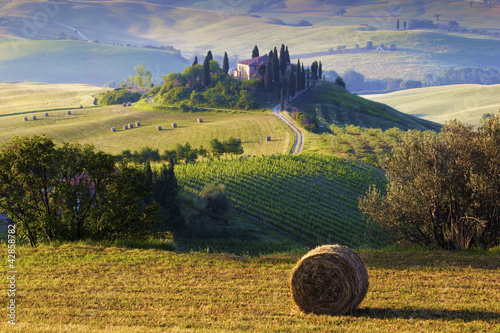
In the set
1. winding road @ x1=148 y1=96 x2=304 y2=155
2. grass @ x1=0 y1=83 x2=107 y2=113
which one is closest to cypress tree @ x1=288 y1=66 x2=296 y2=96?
winding road @ x1=148 y1=96 x2=304 y2=155

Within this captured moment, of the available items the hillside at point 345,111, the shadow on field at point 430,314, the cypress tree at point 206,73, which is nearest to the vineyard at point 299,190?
the shadow on field at point 430,314

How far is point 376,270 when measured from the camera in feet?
64.3

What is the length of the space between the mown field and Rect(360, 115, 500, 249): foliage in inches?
139

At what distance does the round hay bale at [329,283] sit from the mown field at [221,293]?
1.64 ft

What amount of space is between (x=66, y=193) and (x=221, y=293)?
12368 mm

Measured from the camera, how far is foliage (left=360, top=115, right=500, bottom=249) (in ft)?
78.6

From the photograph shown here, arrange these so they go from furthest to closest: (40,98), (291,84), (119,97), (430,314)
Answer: (40,98), (119,97), (291,84), (430,314)

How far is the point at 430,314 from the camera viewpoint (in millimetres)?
14812

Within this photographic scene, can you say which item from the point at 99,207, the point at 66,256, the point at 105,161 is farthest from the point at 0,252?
the point at 105,161

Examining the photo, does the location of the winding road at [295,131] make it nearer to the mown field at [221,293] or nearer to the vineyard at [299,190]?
the vineyard at [299,190]

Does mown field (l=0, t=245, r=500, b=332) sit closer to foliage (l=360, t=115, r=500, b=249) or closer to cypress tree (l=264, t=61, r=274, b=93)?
foliage (l=360, t=115, r=500, b=249)

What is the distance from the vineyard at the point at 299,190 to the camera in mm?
43156

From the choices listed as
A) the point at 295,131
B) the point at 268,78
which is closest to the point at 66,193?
the point at 295,131

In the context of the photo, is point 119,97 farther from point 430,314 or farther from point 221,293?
point 430,314
